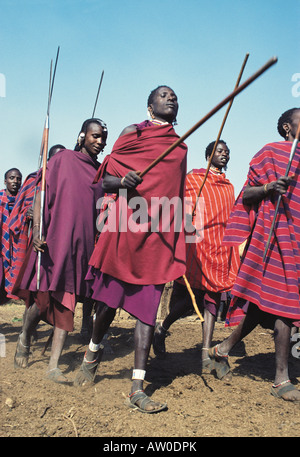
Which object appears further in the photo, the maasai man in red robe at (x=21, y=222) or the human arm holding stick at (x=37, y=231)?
the maasai man in red robe at (x=21, y=222)

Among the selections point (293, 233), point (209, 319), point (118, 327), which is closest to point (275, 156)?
point (293, 233)

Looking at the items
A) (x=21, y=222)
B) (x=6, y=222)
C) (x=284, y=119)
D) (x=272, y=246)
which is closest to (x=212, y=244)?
(x=272, y=246)

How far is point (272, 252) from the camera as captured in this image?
3.51 metres

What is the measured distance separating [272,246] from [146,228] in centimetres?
103

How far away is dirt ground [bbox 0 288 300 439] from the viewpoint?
8.73ft

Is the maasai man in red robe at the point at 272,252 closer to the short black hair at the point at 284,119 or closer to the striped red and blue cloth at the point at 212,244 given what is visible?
the short black hair at the point at 284,119

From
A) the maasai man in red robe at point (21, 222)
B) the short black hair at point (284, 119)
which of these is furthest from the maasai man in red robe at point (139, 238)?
the maasai man in red robe at point (21, 222)

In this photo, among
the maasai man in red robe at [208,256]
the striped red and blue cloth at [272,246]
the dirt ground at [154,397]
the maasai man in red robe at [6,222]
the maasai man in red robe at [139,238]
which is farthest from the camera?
the maasai man in red robe at [6,222]

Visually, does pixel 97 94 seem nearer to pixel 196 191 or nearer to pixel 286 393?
pixel 196 191

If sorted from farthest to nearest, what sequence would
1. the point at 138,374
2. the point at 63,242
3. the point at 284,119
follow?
the point at 63,242 < the point at 284,119 < the point at 138,374

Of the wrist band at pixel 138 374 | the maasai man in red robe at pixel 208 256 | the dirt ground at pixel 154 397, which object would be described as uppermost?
the maasai man in red robe at pixel 208 256

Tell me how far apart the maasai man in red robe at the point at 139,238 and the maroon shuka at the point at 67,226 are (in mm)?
511

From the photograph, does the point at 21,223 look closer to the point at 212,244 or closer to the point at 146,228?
the point at 212,244

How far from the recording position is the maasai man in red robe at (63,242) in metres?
3.94
